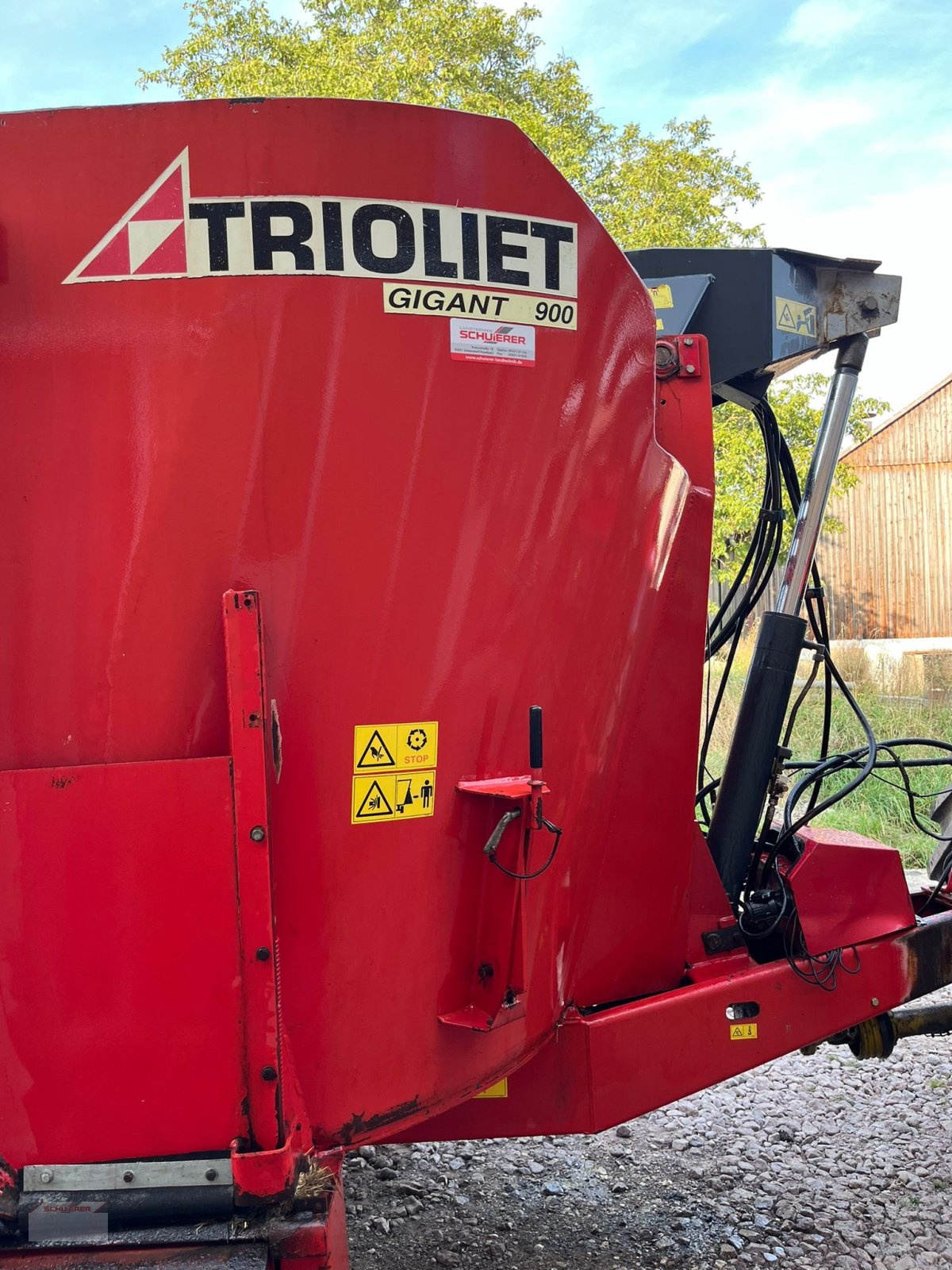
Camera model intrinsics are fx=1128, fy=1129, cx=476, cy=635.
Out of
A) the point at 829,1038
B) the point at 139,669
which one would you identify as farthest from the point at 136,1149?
the point at 829,1038

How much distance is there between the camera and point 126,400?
1763 mm

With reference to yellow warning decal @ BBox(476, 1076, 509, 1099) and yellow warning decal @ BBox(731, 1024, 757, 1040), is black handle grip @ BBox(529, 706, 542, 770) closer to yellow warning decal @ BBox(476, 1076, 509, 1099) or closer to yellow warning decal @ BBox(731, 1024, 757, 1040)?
yellow warning decal @ BBox(476, 1076, 509, 1099)

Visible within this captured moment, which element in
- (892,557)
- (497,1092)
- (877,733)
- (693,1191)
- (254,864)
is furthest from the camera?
(892,557)

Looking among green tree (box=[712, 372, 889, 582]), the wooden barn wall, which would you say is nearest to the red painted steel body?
green tree (box=[712, 372, 889, 582])

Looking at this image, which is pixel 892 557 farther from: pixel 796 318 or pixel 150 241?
pixel 150 241

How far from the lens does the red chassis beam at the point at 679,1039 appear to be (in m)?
2.28

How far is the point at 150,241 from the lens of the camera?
176cm

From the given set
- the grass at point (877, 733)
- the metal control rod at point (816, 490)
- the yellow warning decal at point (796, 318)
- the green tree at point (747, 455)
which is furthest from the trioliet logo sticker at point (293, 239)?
the green tree at point (747, 455)

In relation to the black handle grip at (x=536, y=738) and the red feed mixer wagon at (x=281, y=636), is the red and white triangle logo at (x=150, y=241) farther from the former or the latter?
the black handle grip at (x=536, y=738)

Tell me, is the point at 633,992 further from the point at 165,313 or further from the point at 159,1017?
the point at 165,313

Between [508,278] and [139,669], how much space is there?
2.99 feet

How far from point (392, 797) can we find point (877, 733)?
7.32 meters

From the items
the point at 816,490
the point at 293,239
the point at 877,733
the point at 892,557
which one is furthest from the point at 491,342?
the point at 892,557

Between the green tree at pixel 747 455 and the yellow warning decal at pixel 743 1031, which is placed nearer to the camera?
the yellow warning decal at pixel 743 1031
